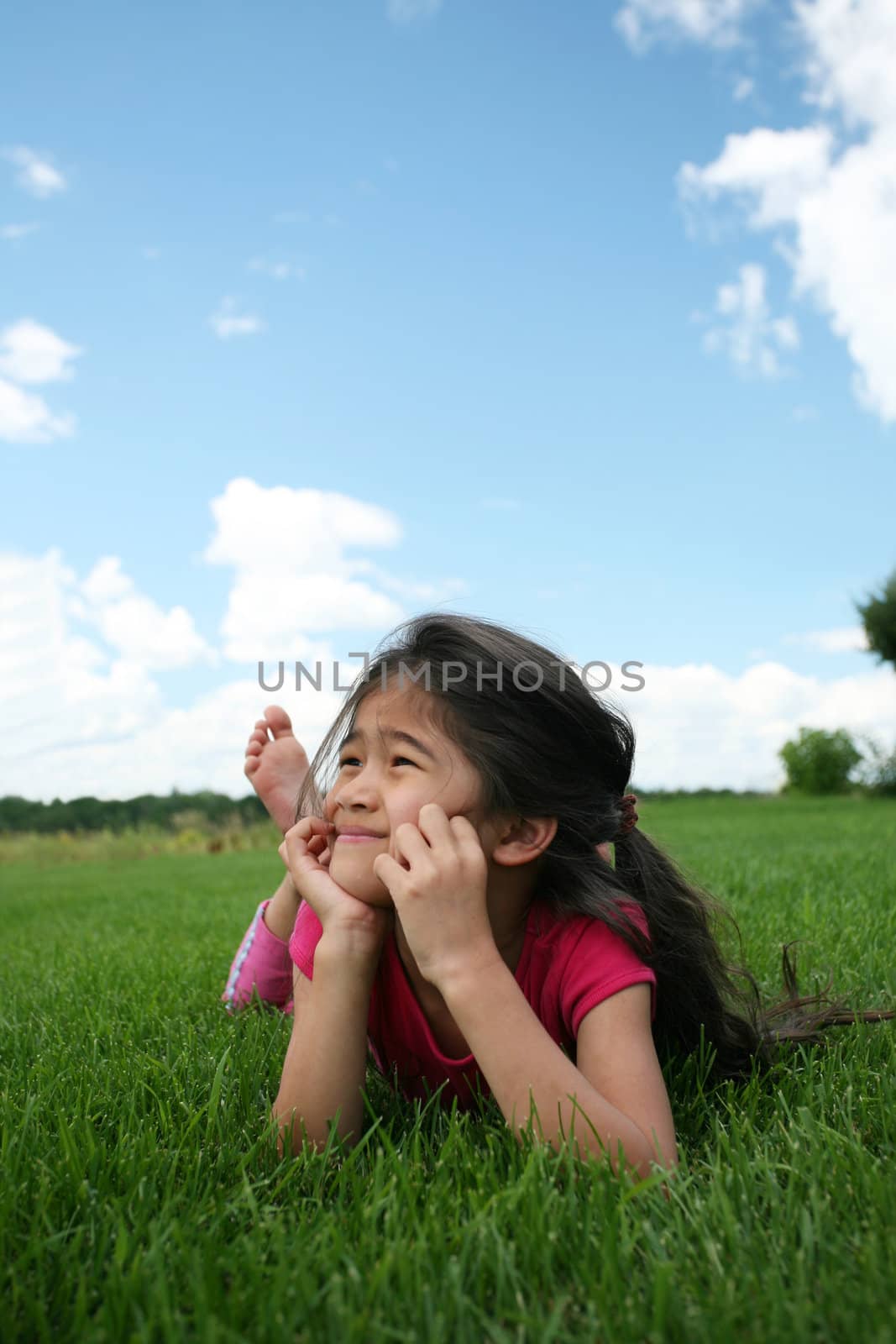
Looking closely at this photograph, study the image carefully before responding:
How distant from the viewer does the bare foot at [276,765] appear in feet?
10.2

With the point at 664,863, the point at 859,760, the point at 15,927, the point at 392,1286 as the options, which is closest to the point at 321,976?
the point at 392,1286

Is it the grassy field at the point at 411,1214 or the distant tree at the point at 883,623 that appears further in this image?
the distant tree at the point at 883,623

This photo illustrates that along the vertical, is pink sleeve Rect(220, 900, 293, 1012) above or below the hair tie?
below

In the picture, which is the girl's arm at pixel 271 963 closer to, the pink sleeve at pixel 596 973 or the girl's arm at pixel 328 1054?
the girl's arm at pixel 328 1054

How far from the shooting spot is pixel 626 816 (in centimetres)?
238

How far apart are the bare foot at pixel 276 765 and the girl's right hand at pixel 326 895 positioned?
0.80 metres

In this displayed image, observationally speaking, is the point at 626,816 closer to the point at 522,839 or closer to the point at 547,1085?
the point at 522,839

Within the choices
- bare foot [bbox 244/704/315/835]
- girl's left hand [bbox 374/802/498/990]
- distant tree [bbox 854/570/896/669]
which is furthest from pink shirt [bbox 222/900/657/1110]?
distant tree [bbox 854/570/896/669]

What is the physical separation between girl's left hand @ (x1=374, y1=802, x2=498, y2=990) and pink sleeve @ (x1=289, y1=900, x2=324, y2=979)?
0.52 m

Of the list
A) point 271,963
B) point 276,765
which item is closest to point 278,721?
point 276,765

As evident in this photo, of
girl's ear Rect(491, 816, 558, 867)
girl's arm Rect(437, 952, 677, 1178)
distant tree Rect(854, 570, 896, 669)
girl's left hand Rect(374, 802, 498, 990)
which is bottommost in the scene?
girl's arm Rect(437, 952, 677, 1178)

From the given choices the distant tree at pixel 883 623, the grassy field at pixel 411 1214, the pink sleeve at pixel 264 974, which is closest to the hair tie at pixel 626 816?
the grassy field at pixel 411 1214

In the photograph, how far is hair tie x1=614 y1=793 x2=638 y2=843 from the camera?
2.36 metres

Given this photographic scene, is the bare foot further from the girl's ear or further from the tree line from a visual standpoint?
the tree line
